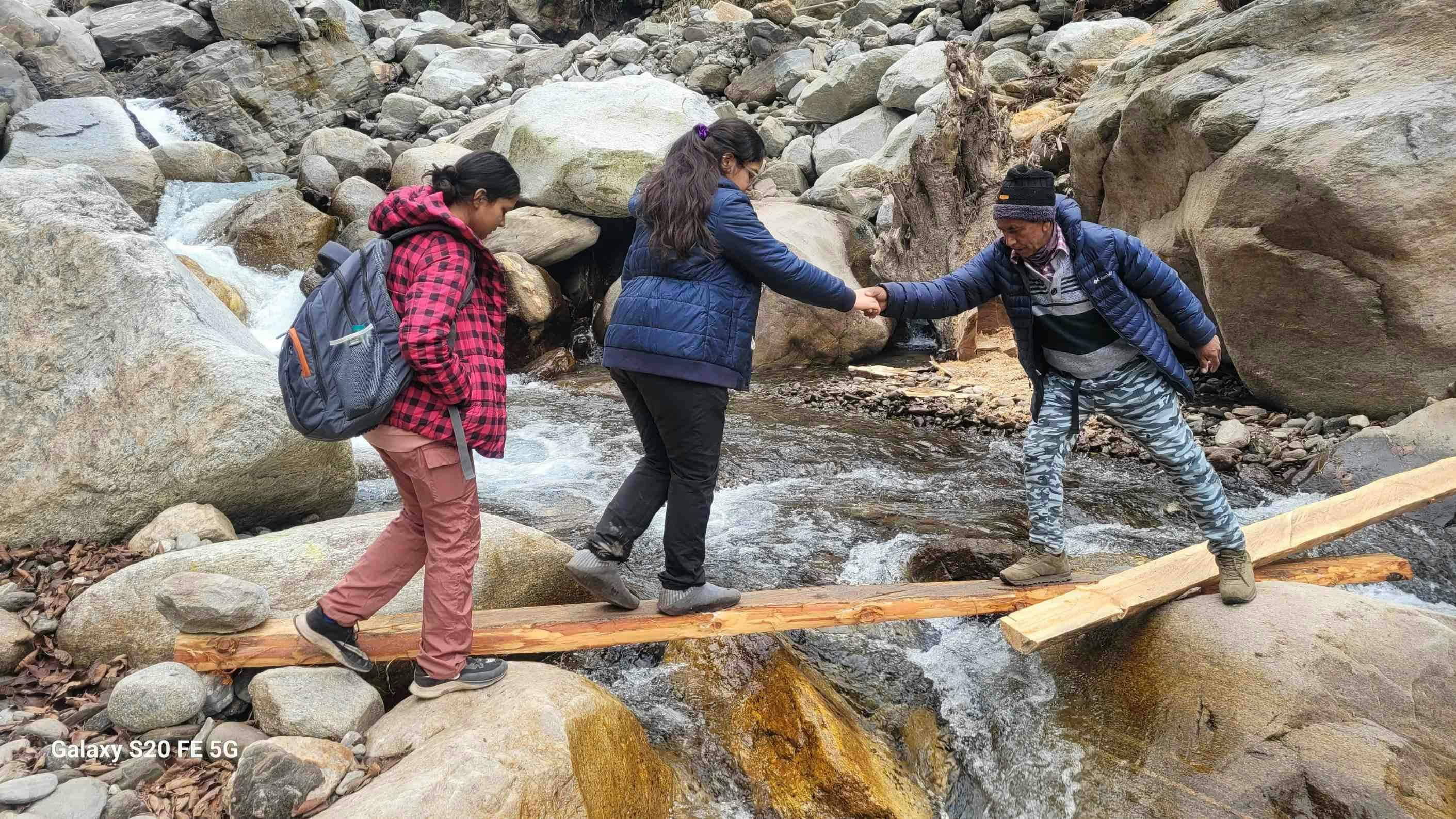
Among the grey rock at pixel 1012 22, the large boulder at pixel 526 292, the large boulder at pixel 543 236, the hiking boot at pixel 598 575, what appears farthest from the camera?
the grey rock at pixel 1012 22

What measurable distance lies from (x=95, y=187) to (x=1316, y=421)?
8.92 meters

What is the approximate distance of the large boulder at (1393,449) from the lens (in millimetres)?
6164

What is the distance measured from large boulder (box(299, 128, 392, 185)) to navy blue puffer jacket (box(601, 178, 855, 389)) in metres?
14.0

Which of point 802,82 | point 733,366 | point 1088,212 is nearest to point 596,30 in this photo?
point 802,82

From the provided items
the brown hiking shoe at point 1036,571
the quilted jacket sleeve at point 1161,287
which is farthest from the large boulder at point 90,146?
the quilted jacket sleeve at point 1161,287

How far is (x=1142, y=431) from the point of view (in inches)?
154

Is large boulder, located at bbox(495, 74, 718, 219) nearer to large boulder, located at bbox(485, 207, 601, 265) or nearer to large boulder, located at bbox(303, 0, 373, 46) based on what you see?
large boulder, located at bbox(485, 207, 601, 265)

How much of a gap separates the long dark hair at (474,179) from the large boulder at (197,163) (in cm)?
1561

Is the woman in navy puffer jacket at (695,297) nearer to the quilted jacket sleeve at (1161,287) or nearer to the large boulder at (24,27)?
the quilted jacket sleeve at (1161,287)

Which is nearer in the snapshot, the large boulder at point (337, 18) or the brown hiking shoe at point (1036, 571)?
the brown hiking shoe at point (1036, 571)

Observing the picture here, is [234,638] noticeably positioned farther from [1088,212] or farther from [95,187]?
[1088,212]

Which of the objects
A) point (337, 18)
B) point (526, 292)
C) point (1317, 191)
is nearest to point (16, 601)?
point (1317, 191)

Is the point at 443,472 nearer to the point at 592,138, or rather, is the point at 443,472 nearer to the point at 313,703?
the point at 313,703

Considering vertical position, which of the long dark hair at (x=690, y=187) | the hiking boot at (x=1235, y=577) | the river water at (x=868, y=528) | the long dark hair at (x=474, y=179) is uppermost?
the long dark hair at (x=474, y=179)
